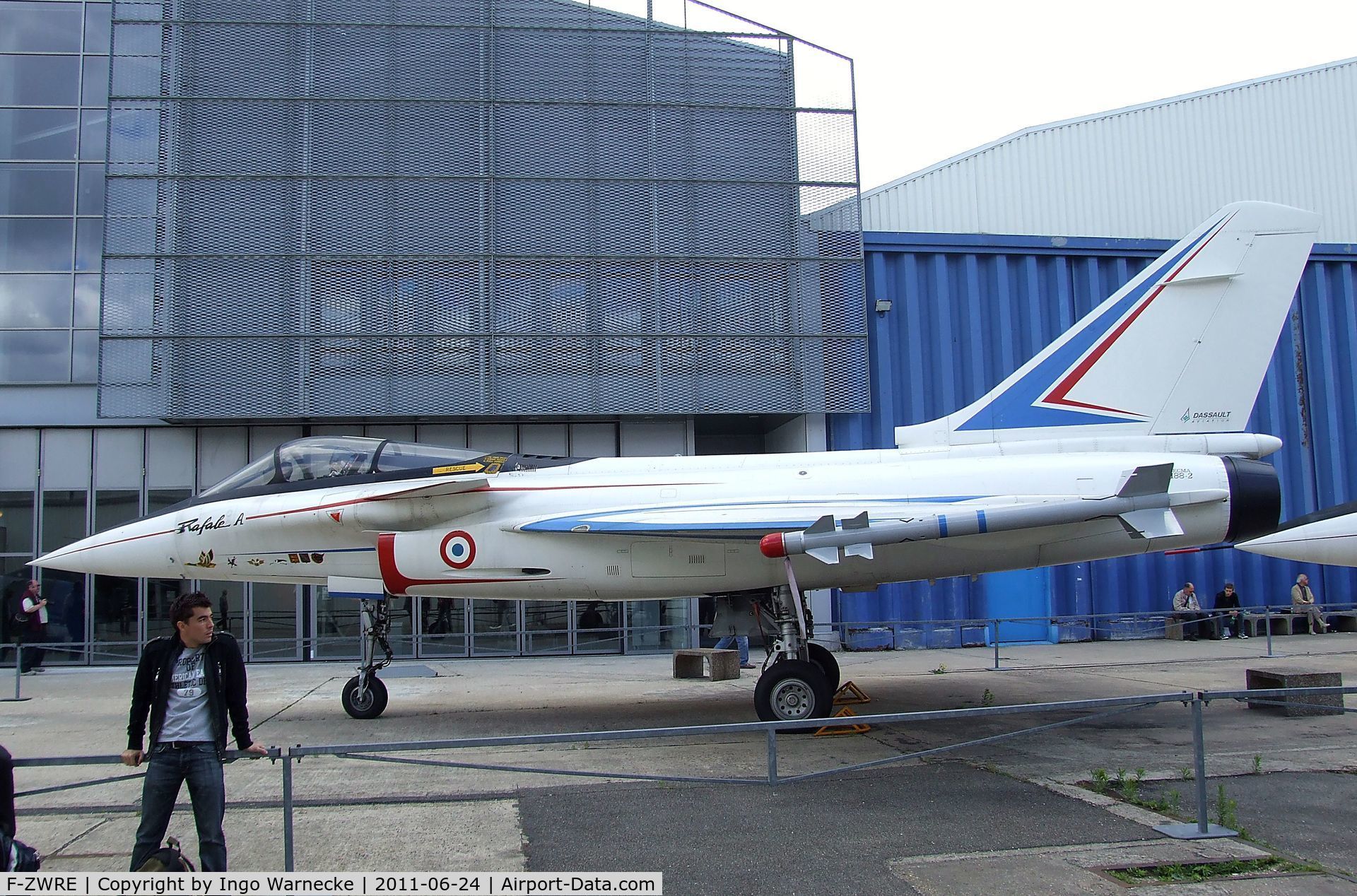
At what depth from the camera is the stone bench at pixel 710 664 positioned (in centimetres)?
1305

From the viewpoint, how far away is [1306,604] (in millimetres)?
17922

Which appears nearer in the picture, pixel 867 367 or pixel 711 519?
pixel 711 519

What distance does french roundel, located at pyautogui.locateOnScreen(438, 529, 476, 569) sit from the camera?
916cm

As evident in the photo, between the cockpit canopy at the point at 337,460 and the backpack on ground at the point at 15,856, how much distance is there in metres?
6.19

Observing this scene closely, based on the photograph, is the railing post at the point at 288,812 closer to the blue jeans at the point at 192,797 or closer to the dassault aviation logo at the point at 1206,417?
the blue jeans at the point at 192,797

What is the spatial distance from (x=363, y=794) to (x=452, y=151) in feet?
44.1

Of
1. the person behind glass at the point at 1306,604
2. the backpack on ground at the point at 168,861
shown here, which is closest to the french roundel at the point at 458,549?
the backpack on ground at the point at 168,861

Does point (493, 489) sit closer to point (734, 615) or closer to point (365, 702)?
point (734, 615)

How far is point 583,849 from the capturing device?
17.1 ft

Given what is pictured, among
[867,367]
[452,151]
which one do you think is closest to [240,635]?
[452,151]

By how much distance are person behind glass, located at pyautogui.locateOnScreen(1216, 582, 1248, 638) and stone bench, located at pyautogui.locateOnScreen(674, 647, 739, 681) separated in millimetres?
10561

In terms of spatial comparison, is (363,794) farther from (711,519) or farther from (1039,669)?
(1039,669)

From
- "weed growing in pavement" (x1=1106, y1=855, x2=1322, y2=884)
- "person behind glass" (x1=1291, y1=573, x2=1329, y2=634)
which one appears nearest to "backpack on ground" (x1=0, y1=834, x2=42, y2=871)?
"weed growing in pavement" (x1=1106, y1=855, x2=1322, y2=884)

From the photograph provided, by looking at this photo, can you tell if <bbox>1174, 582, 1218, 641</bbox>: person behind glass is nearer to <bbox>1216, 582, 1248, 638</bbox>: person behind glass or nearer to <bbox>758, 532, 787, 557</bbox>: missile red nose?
<bbox>1216, 582, 1248, 638</bbox>: person behind glass
